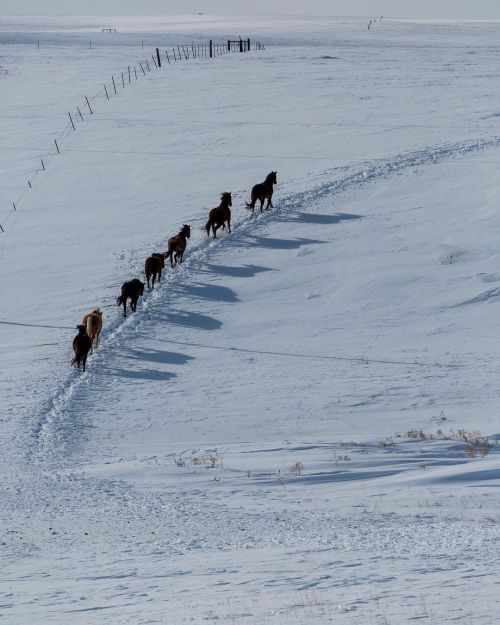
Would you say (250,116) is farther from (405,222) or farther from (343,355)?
(343,355)

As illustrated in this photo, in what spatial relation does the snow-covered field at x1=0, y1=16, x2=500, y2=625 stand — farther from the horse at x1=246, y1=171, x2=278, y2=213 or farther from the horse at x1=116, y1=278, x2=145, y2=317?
the horse at x1=246, y1=171, x2=278, y2=213

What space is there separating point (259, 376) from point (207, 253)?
6.72m

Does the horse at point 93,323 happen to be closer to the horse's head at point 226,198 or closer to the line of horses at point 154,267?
the line of horses at point 154,267

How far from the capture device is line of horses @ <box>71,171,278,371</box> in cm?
1581

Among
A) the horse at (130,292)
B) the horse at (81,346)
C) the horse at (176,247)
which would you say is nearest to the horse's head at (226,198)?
the horse at (176,247)

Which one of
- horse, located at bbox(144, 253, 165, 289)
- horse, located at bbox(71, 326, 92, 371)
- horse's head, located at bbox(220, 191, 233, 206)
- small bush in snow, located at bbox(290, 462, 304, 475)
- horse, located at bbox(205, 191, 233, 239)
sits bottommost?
small bush in snow, located at bbox(290, 462, 304, 475)

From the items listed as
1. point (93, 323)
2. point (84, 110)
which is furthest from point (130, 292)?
point (84, 110)

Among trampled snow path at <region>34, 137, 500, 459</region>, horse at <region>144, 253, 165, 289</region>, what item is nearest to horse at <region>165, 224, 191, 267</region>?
trampled snow path at <region>34, 137, 500, 459</region>

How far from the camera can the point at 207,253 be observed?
864 inches

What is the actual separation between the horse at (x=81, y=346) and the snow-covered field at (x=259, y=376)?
28cm

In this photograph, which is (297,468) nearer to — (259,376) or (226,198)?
(259,376)

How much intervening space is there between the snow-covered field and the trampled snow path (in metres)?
0.08

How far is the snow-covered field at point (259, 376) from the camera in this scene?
319 inches

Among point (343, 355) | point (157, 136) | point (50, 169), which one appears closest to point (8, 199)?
point (50, 169)
